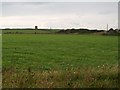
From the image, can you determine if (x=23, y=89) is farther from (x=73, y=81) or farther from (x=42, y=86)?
(x=73, y=81)

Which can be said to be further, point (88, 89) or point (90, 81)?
point (90, 81)

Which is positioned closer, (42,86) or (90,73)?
(42,86)

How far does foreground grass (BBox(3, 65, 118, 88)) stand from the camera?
984cm

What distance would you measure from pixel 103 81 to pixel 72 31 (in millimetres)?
151255

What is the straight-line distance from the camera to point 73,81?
423 inches

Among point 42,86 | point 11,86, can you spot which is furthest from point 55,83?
point 11,86

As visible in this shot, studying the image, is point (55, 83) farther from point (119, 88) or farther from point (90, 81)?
point (119, 88)

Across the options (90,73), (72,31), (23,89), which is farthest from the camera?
(72,31)

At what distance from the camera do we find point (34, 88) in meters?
9.47

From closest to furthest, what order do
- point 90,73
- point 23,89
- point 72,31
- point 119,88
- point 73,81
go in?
Answer: point 23,89 → point 119,88 → point 73,81 → point 90,73 → point 72,31

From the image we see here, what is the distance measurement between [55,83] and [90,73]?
2070 mm


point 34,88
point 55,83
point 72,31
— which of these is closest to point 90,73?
point 55,83

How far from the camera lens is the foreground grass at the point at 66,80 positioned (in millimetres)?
9836

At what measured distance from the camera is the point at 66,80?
10766 millimetres
